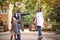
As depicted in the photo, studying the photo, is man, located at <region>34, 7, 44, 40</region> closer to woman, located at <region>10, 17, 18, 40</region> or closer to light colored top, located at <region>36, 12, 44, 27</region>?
light colored top, located at <region>36, 12, 44, 27</region>

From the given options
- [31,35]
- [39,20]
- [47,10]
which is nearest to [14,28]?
[31,35]

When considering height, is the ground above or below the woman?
below

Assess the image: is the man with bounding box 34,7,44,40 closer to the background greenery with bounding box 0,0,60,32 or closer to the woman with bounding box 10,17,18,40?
the background greenery with bounding box 0,0,60,32

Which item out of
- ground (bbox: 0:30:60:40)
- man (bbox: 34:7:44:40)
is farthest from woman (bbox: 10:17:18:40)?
man (bbox: 34:7:44:40)

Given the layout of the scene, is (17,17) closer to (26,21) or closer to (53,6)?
(26,21)

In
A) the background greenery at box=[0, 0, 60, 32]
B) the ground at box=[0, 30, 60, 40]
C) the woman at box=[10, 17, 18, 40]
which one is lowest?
the ground at box=[0, 30, 60, 40]

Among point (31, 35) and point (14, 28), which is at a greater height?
point (14, 28)

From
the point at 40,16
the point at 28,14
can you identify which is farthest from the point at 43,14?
the point at 28,14

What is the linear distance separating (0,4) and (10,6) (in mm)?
168

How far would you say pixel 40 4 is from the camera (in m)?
2.49

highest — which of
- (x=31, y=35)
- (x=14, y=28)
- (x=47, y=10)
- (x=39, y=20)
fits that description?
(x=47, y=10)

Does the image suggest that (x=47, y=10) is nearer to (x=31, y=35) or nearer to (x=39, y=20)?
(x=39, y=20)

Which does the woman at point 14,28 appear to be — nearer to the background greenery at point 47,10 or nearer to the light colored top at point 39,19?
the background greenery at point 47,10

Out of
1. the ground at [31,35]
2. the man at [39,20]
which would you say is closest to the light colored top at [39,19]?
the man at [39,20]
